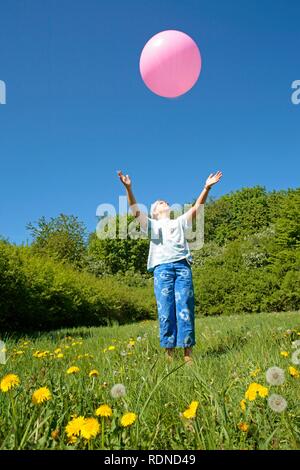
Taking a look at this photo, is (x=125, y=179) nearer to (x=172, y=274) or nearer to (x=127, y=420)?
(x=172, y=274)

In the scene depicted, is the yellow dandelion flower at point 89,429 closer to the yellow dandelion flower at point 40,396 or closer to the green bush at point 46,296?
the yellow dandelion flower at point 40,396

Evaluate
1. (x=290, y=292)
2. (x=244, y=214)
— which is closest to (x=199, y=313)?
(x=290, y=292)

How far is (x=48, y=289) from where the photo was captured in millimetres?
10547

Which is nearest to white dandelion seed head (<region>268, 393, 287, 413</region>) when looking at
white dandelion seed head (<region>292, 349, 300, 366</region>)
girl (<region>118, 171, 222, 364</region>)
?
white dandelion seed head (<region>292, 349, 300, 366</region>)

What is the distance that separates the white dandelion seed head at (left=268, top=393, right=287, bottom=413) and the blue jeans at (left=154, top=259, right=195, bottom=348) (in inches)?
80.0

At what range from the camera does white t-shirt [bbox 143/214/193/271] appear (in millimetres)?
3664

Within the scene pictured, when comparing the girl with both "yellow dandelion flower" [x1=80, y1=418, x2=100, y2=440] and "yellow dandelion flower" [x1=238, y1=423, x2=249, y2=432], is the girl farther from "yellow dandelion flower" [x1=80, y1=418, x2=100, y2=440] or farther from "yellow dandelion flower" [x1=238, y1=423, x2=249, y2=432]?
"yellow dandelion flower" [x1=80, y1=418, x2=100, y2=440]

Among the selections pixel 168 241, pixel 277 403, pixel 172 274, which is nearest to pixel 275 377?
pixel 277 403

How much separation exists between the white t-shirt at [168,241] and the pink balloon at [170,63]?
1.30 meters

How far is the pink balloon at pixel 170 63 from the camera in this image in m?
3.94

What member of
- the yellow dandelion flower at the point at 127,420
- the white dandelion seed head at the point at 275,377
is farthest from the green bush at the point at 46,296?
the yellow dandelion flower at the point at 127,420
